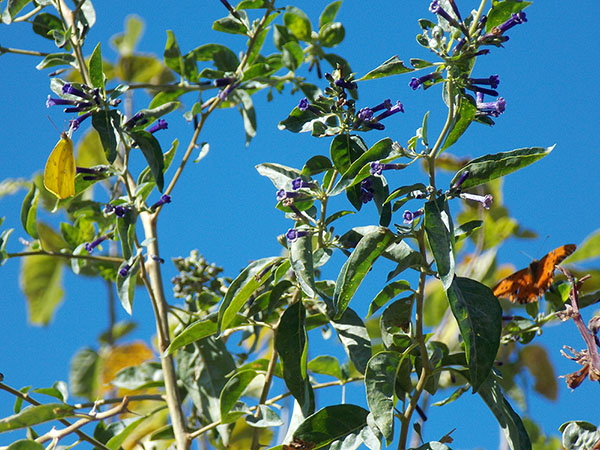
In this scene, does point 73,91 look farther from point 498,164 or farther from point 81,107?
point 498,164

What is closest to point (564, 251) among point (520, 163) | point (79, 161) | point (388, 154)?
point (520, 163)

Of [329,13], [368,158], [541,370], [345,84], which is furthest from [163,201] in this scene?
[541,370]

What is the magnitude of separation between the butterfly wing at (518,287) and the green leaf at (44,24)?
4.83 feet

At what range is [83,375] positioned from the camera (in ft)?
9.00

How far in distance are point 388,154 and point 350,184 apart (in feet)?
0.29

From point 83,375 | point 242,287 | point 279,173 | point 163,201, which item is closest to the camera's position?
point 242,287

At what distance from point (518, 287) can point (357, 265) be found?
0.52 meters

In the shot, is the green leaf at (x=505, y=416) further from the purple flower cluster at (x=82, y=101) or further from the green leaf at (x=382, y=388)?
the purple flower cluster at (x=82, y=101)

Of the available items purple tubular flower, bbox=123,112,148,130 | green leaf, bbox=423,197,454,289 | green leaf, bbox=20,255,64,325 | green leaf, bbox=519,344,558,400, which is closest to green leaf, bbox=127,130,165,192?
purple tubular flower, bbox=123,112,148,130

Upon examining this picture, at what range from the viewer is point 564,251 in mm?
1590

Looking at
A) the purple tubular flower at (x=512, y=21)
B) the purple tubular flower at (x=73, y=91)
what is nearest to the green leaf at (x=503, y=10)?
the purple tubular flower at (x=512, y=21)

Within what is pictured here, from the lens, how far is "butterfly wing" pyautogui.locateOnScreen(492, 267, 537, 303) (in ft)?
5.35

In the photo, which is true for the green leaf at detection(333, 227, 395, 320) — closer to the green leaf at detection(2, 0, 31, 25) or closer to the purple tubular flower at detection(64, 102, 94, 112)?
the purple tubular flower at detection(64, 102, 94, 112)

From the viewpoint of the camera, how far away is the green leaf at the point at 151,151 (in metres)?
1.72
